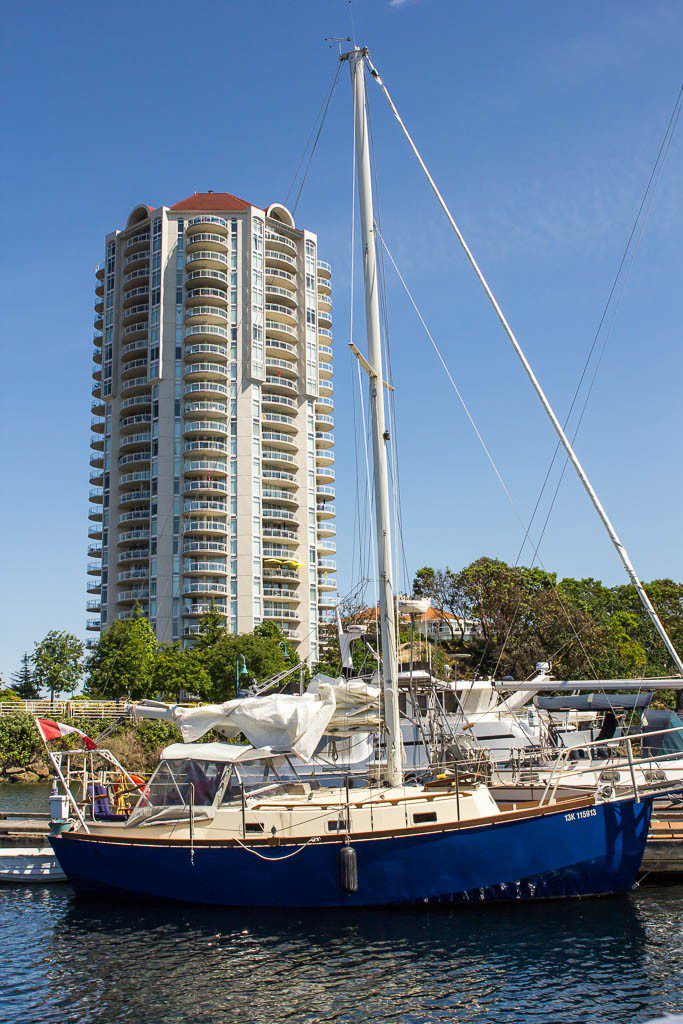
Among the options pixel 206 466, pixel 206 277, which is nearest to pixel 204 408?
pixel 206 466

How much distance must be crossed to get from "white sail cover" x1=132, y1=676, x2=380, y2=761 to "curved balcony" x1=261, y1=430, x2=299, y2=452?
7342 centimetres

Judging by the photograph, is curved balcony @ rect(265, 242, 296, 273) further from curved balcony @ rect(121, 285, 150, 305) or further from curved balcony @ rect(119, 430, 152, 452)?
curved balcony @ rect(119, 430, 152, 452)

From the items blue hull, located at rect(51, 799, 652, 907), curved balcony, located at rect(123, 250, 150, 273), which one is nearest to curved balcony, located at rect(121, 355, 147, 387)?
curved balcony, located at rect(123, 250, 150, 273)

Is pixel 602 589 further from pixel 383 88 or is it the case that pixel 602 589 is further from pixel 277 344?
pixel 383 88

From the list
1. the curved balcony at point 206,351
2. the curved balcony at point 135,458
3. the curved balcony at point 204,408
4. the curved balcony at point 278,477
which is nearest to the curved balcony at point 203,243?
the curved balcony at point 206,351

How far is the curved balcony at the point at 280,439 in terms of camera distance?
97.7 meters

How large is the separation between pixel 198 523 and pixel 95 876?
230 feet

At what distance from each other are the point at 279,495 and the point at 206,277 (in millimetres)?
25548

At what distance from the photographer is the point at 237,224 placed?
99.5m

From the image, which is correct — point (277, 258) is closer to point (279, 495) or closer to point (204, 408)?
point (204, 408)

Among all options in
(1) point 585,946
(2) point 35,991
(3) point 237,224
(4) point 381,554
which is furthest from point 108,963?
(3) point 237,224

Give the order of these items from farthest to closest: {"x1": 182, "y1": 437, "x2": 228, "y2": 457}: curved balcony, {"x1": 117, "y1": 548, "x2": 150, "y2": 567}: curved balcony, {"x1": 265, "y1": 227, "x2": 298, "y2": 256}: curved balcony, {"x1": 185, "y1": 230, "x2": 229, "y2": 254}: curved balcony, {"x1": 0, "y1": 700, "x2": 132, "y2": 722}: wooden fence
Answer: {"x1": 265, "y1": 227, "x2": 298, "y2": 256}: curved balcony, {"x1": 185, "y1": 230, "x2": 229, "y2": 254}: curved balcony, {"x1": 117, "y1": 548, "x2": 150, "y2": 567}: curved balcony, {"x1": 182, "y1": 437, "x2": 228, "y2": 457}: curved balcony, {"x1": 0, "y1": 700, "x2": 132, "y2": 722}: wooden fence

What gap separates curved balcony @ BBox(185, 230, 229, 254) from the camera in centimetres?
9625

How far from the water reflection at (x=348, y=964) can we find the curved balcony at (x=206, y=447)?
7285 centimetres
